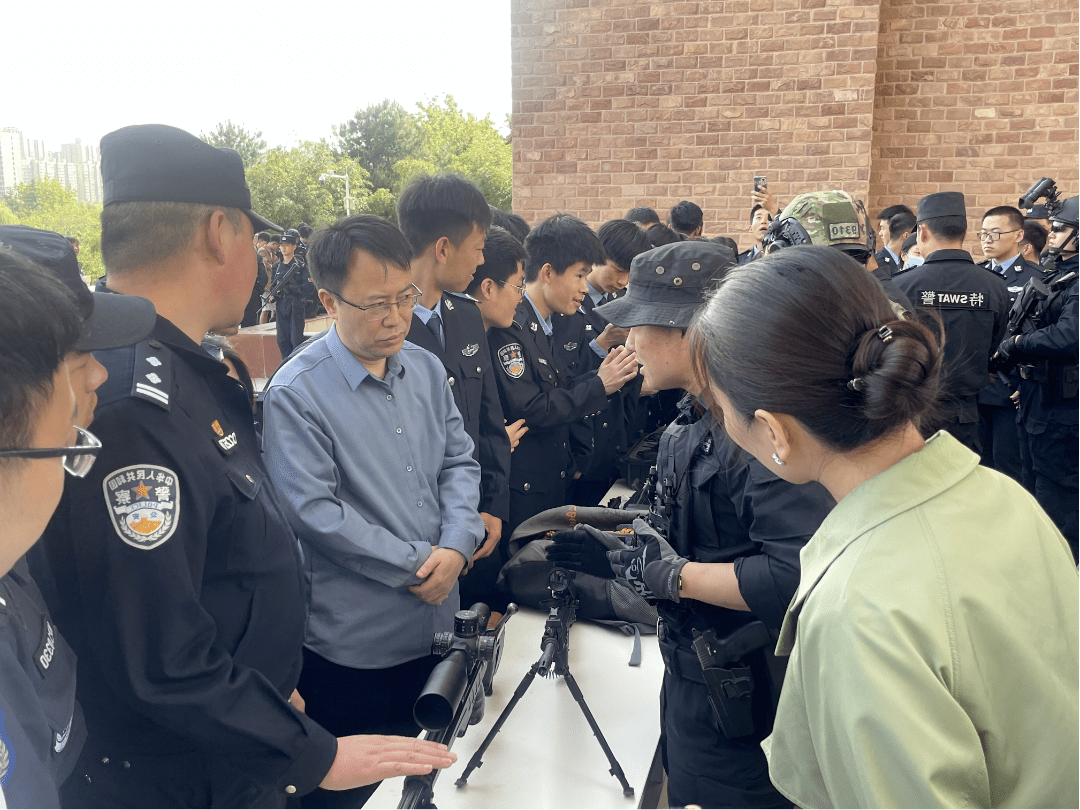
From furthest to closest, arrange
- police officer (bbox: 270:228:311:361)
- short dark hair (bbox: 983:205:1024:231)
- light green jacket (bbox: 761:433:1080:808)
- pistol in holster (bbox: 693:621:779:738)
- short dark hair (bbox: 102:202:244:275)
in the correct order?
1. police officer (bbox: 270:228:311:361)
2. short dark hair (bbox: 983:205:1024:231)
3. pistol in holster (bbox: 693:621:779:738)
4. short dark hair (bbox: 102:202:244:275)
5. light green jacket (bbox: 761:433:1080:808)

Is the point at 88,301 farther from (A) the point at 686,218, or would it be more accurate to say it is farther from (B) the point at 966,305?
(A) the point at 686,218

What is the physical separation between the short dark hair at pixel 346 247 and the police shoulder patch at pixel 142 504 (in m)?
0.96

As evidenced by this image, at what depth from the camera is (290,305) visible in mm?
9867

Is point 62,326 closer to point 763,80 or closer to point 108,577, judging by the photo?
point 108,577

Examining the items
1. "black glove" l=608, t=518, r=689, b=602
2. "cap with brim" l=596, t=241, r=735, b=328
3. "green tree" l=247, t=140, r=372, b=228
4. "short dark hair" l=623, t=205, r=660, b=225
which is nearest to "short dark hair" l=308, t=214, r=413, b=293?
"cap with brim" l=596, t=241, r=735, b=328

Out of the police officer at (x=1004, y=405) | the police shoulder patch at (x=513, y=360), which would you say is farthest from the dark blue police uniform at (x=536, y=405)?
the police officer at (x=1004, y=405)

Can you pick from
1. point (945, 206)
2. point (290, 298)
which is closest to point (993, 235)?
point (945, 206)

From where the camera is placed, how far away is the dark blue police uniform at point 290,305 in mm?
9703

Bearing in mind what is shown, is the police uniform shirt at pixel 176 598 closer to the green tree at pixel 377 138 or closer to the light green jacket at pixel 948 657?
the light green jacket at pixel 948 657

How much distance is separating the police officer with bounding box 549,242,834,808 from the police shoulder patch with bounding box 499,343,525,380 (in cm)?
128

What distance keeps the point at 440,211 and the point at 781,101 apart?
5.67 meters

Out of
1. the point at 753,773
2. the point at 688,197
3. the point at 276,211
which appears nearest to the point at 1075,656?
the point at 753,773

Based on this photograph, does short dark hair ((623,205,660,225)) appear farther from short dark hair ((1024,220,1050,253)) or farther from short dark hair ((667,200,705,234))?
short dark hair ((1024,220,1050,253))

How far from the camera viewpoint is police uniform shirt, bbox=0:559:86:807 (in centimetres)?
102
